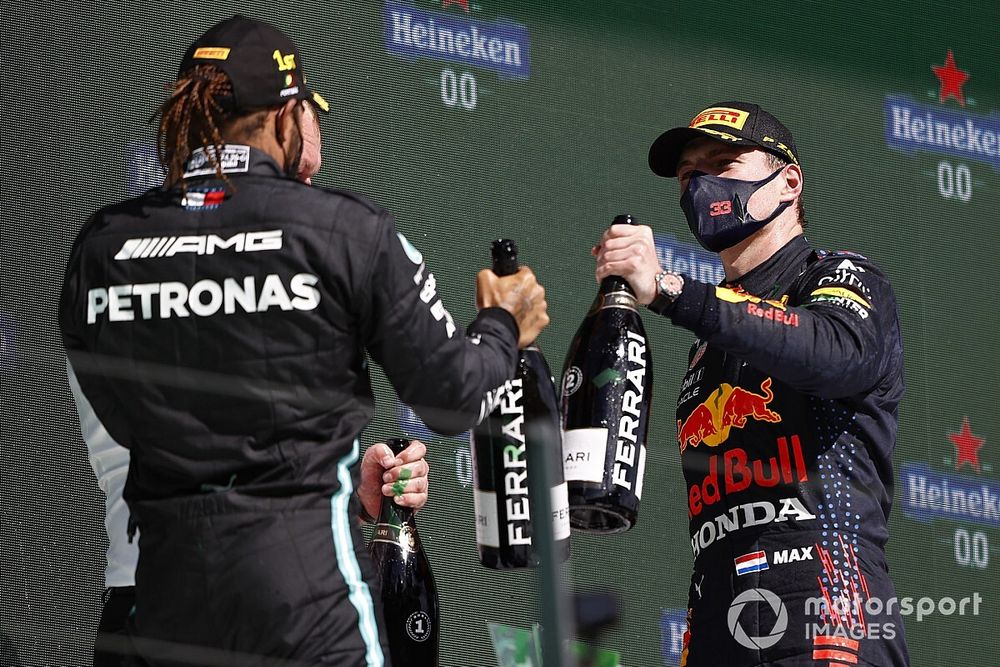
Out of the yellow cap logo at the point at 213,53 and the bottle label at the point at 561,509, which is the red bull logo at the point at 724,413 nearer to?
the bottle label at the point at 561,509

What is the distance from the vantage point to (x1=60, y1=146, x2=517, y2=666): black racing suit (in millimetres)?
1649

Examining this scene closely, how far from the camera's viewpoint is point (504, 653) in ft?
8.02

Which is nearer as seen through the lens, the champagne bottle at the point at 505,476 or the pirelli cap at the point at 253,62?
the pirelli cap at the point at 253,62

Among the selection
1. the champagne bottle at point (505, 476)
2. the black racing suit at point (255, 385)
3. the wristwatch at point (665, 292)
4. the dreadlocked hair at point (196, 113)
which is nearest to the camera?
the black racing suit at point (255, 385)

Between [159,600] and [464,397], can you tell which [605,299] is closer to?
[464,397]

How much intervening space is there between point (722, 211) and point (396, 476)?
62 cm

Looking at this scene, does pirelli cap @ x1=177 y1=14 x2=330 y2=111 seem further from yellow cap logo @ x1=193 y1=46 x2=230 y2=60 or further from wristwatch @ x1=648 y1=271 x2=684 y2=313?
wristwatch @ x1=648 y1=271 x2=684 y2=313

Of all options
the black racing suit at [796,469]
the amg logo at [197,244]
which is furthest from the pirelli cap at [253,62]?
the black racing suit at [796,469]

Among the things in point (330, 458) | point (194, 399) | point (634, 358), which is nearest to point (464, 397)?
point (330, 458)

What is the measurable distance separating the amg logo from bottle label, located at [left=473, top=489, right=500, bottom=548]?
0.45m

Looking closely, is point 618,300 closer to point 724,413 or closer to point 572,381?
point 572,381

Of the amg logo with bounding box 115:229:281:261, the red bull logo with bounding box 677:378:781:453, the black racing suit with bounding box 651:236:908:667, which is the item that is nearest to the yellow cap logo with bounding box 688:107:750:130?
the black racing suit with bounding box 651:236:908:667

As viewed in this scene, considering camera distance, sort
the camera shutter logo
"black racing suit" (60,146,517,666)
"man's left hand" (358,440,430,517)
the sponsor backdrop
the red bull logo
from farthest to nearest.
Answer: the sponsor backdrop → "man's left hand" (358,440,430,517) → the red bull logo → the camera shutter logo → "black racing suit" (60,146,517,666)

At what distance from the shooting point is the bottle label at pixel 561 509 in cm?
186
